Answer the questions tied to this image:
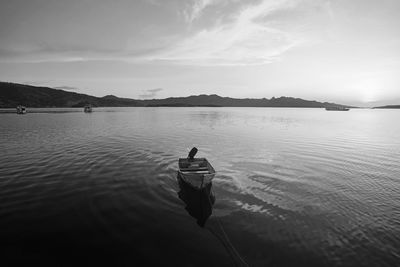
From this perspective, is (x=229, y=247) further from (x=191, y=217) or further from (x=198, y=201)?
(x=198, y=201)

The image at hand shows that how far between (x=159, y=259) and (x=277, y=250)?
7.10 metres

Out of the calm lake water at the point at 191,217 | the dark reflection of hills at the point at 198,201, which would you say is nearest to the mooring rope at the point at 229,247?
the calm lake water at the point at 191,217

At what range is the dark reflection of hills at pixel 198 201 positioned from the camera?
56.5 feet

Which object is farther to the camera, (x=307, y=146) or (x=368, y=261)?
(x=307, y=146)

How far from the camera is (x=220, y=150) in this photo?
4288 centimetres

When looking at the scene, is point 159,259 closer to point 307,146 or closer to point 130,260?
point 130,260

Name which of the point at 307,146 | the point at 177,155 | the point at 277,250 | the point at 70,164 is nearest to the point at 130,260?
the point at 277,250

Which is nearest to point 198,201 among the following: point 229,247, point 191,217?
point 191,217

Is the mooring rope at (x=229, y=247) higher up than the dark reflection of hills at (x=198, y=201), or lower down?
lower down

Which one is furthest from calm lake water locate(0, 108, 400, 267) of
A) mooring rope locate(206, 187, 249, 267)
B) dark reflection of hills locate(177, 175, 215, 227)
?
dark reflection of hills locate(177, 175, 215, 227)

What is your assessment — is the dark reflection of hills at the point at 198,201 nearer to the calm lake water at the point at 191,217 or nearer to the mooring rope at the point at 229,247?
the calm lake water at the point at 191,217

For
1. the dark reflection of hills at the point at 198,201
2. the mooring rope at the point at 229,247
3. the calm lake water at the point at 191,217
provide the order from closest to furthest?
the mooring rope at the point at 229,247 → the calm lake water at the point at 191,217 → the dark reflection of hills at the point at 198,201

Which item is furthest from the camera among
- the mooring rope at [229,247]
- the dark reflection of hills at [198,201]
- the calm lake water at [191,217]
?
the dark reflection of hills at [198,201]

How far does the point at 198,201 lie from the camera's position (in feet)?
63.1
